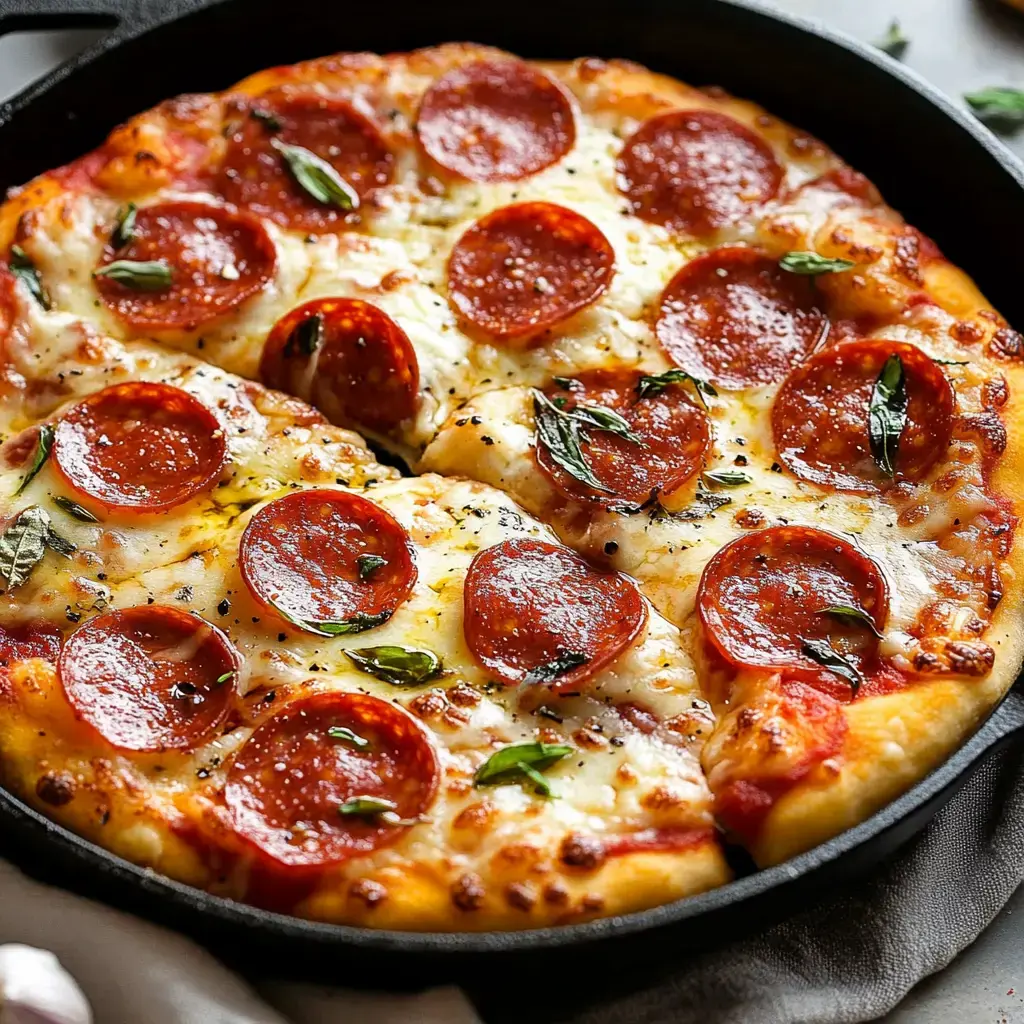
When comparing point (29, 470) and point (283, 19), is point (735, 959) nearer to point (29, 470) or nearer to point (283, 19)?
point (29, 470)

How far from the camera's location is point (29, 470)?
391 cm

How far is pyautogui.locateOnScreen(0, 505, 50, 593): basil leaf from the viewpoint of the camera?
3678mm

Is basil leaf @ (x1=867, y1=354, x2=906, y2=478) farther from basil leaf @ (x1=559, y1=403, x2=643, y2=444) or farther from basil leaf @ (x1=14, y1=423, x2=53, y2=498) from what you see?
basil leaf @ (x1=14, y1=423, x2=53, y2=498)

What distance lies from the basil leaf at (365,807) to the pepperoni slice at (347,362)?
1.41 meters

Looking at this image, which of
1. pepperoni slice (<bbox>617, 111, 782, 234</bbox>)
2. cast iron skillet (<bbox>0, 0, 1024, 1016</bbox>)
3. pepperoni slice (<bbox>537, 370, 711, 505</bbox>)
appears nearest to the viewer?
pepperoni slice (<bbox>537, 370, 711, 505</bbox>)

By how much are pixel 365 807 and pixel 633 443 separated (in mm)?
1398

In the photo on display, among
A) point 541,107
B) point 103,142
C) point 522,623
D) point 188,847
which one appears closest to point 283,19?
point 103,142

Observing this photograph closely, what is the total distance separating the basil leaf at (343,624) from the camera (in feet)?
11.7

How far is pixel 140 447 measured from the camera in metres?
4.00

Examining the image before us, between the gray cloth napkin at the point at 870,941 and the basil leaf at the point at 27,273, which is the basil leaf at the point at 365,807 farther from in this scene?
the basil leaf at the point at 27,273

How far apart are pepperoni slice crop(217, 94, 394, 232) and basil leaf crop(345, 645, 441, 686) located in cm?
173

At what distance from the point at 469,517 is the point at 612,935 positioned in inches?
52.2

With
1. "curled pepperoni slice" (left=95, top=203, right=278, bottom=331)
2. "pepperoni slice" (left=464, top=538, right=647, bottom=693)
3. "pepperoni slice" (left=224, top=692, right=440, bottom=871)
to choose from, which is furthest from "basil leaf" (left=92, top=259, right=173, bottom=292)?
"pepperoni slice" (left=224, top=692, right=440, bottom=871)

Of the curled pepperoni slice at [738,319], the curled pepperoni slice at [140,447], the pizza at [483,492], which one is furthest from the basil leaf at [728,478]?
the curled pepperoni slice at [140,447]
